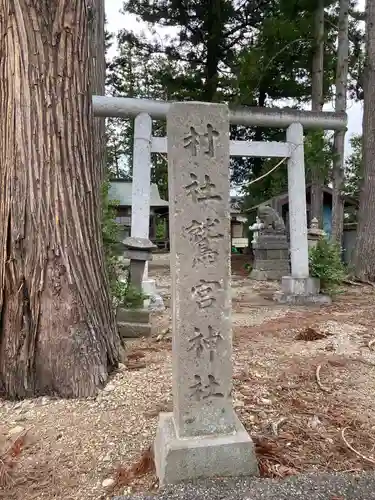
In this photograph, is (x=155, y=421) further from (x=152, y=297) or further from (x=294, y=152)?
(x=294, y=152)

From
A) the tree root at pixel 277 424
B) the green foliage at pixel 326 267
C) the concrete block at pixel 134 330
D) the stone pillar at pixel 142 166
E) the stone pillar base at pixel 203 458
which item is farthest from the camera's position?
the green foliage at pixel 326 267

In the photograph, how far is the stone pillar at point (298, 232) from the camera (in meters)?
6.26

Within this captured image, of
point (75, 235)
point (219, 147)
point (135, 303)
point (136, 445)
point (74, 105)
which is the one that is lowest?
point (136, 445)

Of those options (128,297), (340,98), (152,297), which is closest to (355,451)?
(128,297)

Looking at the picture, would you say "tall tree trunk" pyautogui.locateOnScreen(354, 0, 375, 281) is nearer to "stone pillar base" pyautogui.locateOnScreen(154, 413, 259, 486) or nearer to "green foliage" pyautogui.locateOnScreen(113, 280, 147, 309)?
"green foliage" pyautogui.locateOnScreen(113, 280, 147, 309)

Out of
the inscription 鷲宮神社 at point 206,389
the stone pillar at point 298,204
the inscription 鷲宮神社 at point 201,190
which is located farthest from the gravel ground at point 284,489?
the stone pillar at point 298,204

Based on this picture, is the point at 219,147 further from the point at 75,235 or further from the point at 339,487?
the point at 339,487

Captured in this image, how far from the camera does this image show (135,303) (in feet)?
14.5

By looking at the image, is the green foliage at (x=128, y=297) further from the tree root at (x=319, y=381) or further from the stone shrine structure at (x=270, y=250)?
the stone shrine structure at (x=270, y=250)

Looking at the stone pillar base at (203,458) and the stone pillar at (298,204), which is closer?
the stone pillar base at (203,458)

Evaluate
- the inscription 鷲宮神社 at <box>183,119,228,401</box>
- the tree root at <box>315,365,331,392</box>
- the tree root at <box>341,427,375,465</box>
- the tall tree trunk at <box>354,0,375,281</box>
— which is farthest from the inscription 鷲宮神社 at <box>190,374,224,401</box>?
the tall tree trunk at <box>354,0,375,281</box>

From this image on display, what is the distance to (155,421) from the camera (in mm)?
2410

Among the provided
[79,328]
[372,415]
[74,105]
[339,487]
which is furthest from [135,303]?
[339,487]

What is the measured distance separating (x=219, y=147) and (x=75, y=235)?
132 cm
